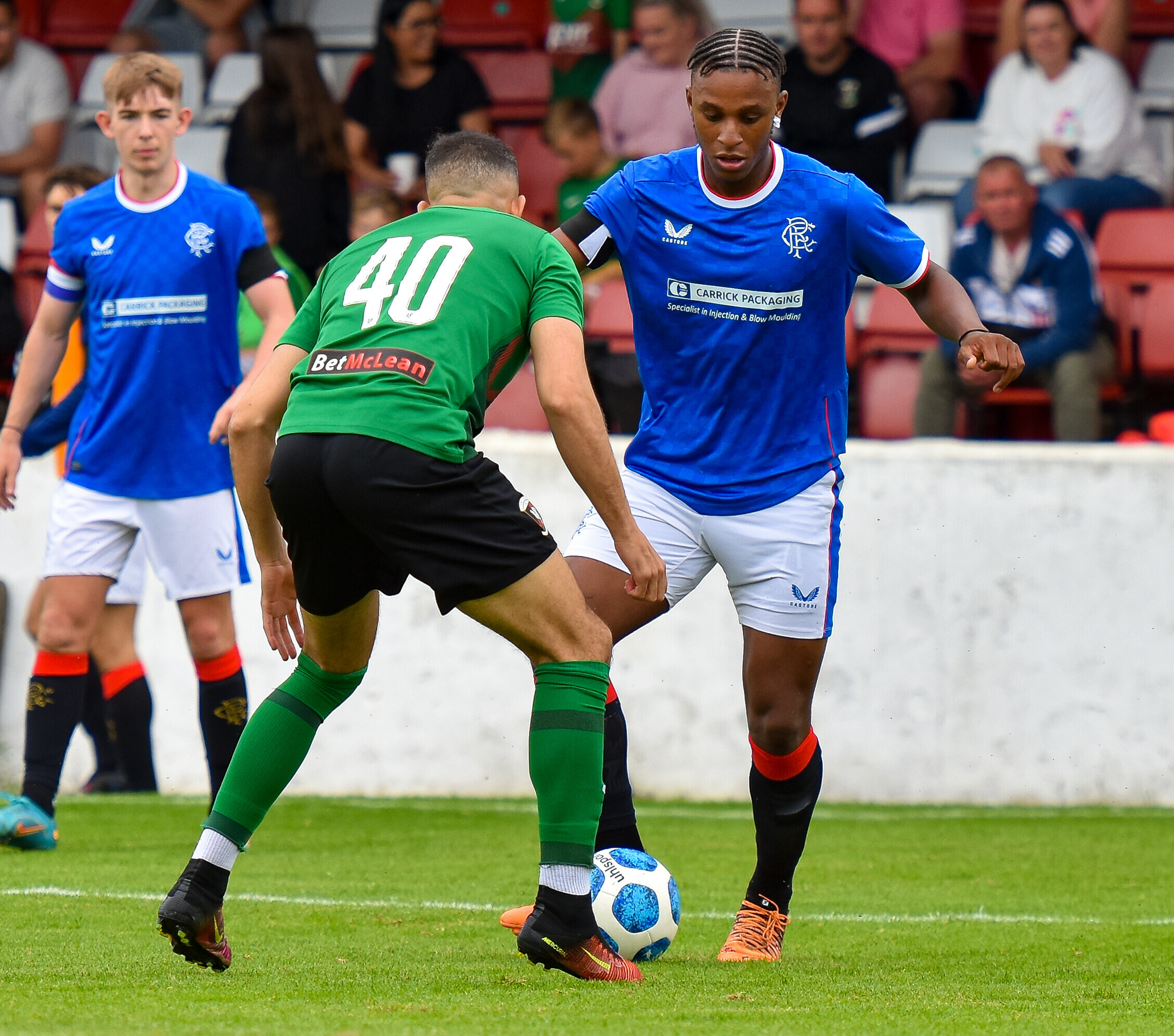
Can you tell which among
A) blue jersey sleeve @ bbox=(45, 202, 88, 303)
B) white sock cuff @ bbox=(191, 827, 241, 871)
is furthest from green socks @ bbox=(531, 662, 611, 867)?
blue jersey sleeve @ bbox=(45, 202, 88, 303)

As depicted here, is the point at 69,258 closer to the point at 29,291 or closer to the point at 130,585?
the point at 130,585

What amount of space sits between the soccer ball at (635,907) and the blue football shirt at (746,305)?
90 centimetres

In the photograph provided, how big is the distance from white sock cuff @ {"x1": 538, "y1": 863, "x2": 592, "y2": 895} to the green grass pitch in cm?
20

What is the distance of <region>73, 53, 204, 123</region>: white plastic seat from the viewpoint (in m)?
12.6

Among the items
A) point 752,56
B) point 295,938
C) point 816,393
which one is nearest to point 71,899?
point 295,938

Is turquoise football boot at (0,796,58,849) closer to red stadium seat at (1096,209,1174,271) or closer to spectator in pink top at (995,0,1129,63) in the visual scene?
red stadium seat at (1096,209,1174,271)

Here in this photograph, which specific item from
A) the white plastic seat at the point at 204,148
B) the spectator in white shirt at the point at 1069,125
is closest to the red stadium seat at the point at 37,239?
the white plastic seat at the point at 204,148

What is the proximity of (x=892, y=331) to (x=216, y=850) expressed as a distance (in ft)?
21.7

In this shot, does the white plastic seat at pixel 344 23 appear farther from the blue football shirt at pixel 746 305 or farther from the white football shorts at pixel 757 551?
the white football shorts at pixel 757 551

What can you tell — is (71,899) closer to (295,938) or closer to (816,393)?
(295,938)

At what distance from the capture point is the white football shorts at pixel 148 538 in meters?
6.19

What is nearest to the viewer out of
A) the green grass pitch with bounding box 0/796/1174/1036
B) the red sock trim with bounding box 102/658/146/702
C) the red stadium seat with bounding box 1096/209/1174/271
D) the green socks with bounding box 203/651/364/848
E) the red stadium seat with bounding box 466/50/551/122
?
the green grass pitch with bounding box 0/796/1174/1036

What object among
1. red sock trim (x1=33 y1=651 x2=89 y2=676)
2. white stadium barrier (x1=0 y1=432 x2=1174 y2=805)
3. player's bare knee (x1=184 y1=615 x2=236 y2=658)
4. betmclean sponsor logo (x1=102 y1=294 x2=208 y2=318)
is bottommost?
white stadium barrier (x1=0 y1=432 x2=1174 y2=805)

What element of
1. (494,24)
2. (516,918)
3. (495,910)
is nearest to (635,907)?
(516,918)
